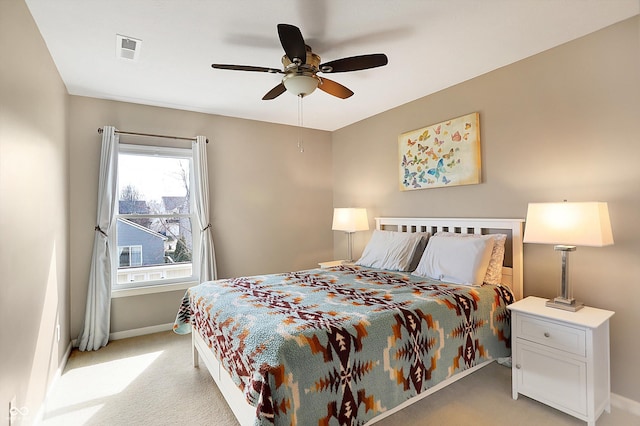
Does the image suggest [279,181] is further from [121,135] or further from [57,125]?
[57,125]

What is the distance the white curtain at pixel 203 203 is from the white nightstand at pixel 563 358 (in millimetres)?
3097

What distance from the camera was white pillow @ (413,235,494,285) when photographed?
2.56m

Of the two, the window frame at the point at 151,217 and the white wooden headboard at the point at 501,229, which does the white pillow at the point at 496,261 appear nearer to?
the white wooden headboard at the point at 501,229

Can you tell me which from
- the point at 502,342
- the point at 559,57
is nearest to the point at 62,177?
the point at 502,342

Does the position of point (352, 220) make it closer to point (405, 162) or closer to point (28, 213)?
point (405, 162)

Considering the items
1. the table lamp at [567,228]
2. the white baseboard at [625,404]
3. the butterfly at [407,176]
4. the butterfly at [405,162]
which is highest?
the butterfly at [405,162]

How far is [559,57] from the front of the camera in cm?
245

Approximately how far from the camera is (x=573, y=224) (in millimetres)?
2055

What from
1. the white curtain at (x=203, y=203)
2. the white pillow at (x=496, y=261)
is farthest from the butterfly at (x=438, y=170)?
the white curtain at (x=203, y=203)

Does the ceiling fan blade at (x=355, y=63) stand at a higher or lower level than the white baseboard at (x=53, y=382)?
higher

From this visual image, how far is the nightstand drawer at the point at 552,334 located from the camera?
196 cm

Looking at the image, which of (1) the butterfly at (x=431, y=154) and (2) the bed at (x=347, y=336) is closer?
(2) the bed at (x=347, y=336)

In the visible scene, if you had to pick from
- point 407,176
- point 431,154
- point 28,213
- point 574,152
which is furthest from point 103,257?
point 574,152

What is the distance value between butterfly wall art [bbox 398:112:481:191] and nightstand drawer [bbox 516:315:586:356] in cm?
133
